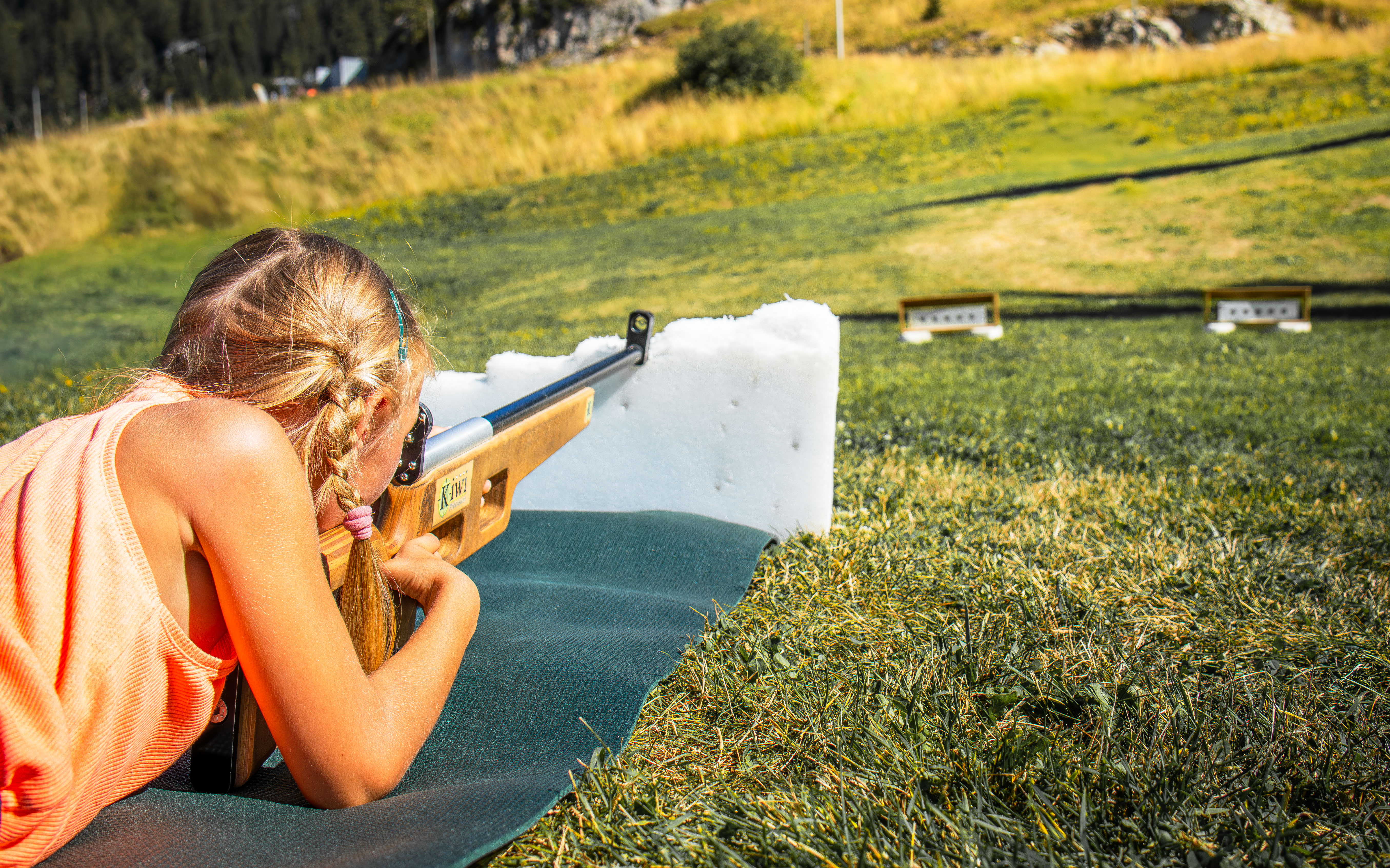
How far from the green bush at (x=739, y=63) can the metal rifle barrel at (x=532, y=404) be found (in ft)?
47.8

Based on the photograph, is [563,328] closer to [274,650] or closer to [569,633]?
[569,633]

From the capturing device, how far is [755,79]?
51.7ft

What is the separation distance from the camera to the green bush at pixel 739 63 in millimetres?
15664

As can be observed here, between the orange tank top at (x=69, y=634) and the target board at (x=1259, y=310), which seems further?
the target board at (x=1259, y=310)

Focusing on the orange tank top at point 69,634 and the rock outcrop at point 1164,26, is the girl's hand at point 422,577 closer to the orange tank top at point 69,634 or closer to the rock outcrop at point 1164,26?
the orange tank top at point 69,634

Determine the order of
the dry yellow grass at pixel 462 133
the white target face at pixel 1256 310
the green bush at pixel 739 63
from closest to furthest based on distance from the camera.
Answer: the white target face at pixel 1256 310, the dry yellow grass at pixel 462 133, the green bush at pixel 739 63

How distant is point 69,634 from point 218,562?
18cm

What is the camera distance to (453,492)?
167cm

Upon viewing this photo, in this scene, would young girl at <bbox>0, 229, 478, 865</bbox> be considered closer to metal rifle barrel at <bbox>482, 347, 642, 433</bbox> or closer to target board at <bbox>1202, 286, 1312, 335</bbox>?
metal rifle barrel at <bbox>482, 347, 642, 433</bbox>

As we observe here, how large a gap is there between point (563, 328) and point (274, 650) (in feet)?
28.7

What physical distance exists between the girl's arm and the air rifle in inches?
4.8

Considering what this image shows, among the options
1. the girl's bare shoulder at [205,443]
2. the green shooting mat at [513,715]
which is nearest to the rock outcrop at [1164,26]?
the green shooting mat at [513,715]

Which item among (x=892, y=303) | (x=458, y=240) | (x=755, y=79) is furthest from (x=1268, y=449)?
(x=755, y=79)

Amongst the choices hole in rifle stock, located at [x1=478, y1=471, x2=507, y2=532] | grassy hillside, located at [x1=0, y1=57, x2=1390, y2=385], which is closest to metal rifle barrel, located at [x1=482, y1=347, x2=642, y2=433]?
hole in rifle stock, located at [x1=478, y1=471, x2=507, y2=532]
